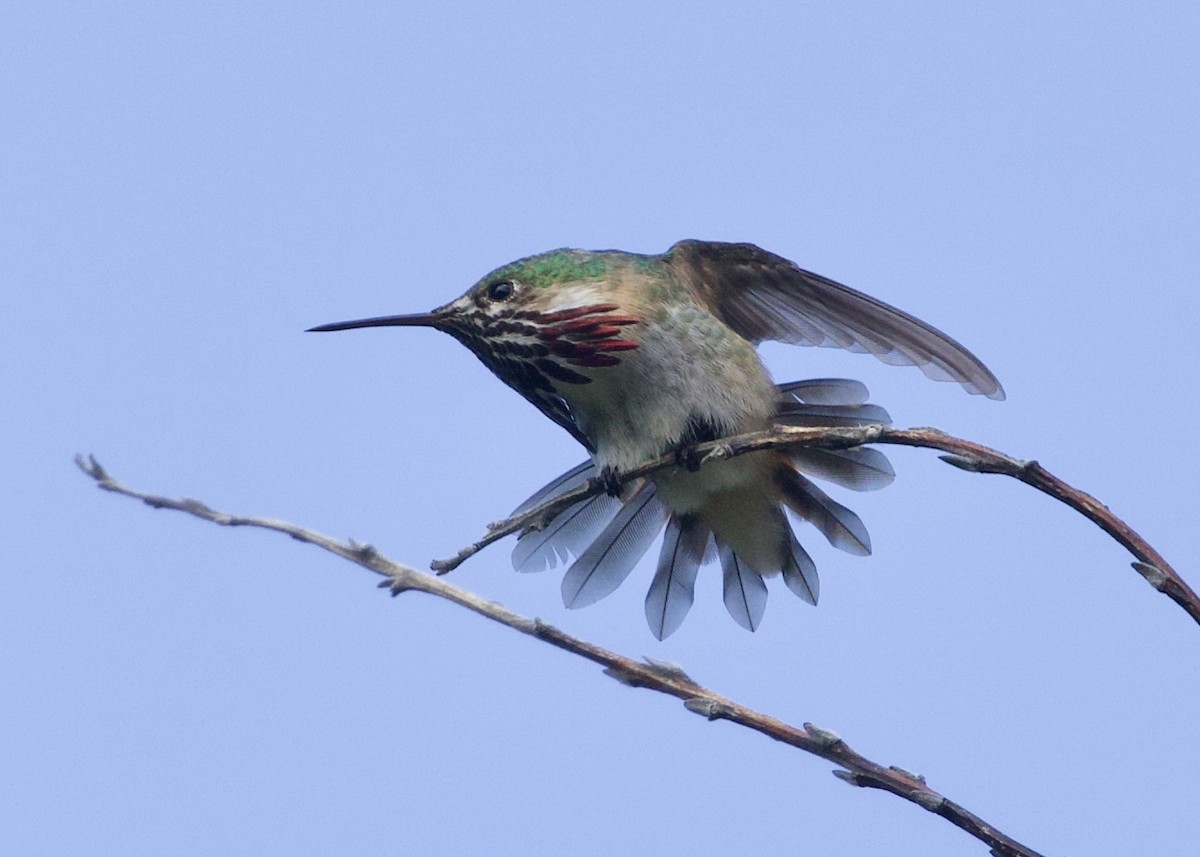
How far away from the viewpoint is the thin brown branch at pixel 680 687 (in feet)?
7.11

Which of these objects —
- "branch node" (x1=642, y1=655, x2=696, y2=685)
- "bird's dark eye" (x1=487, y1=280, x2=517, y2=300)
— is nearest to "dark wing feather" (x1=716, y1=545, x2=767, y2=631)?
"bird's dark eye" (x1=487, y1=280, x2=517, y2=300)

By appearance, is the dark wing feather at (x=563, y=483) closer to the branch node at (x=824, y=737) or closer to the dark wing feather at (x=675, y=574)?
the dark wing feather at (x=675, y=574)

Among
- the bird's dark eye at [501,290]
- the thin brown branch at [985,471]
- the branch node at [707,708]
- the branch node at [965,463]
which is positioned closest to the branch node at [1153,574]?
the thin brown branch at [985,471]

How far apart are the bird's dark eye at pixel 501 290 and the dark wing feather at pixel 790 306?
0.69 meters

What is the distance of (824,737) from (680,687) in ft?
0.94

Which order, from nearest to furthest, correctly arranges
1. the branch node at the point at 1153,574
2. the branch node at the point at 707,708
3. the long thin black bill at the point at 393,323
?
the branch node at the point at 1153,574, the branch node at the point at 707,708, the long thin black bill at the point at 393,323

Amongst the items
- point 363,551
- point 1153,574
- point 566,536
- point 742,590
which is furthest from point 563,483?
point 1153,574

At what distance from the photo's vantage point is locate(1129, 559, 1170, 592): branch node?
6.75 ft

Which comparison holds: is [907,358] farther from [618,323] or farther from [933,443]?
[933,443]

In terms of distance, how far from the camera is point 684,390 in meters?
4.98

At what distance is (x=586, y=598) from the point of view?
5.38m

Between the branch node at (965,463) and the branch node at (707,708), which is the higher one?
the branch node at (965,463)

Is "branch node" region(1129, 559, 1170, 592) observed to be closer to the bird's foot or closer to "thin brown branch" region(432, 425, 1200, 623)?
"thin brown branch" region(432, 425, 1200, 623)

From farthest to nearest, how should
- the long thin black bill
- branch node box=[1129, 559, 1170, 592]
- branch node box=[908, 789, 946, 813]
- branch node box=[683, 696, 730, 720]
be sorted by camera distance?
the long thin black bill, branch node box=[683, 696, 730, 720], branch node box=[908, 789, 946, 813], branch node box=[1129, 559, 1170, 592]
